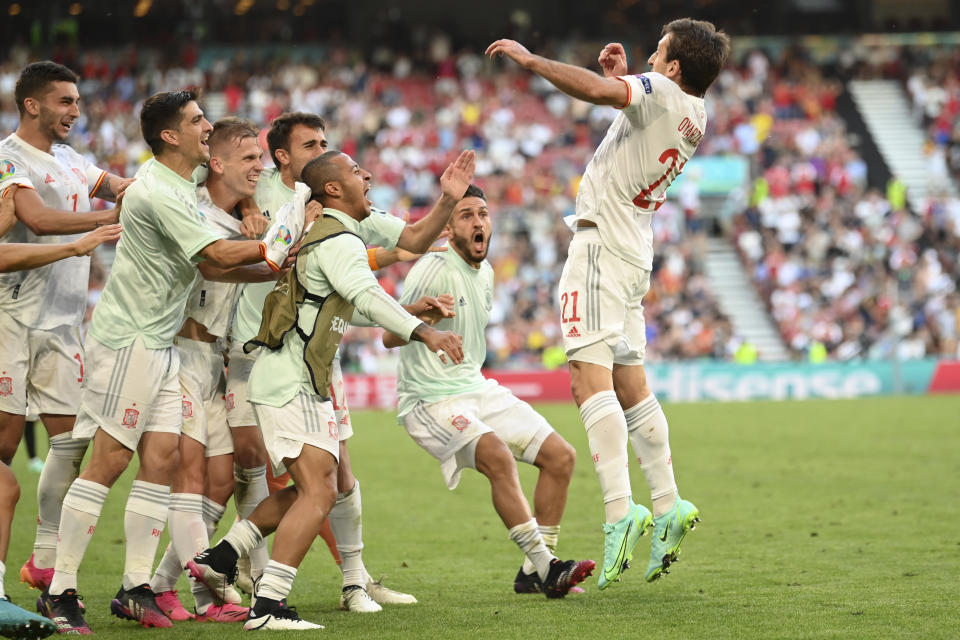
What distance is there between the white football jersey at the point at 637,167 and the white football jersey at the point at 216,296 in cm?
195

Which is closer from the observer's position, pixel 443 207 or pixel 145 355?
pixel 145 355

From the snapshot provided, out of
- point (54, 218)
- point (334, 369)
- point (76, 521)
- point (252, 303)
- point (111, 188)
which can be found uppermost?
point (111, 188)

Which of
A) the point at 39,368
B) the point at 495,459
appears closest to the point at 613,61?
the point at 495,459

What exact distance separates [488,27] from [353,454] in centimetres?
2061

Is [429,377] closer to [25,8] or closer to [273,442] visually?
[273,442]

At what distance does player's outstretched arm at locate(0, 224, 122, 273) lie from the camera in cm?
588

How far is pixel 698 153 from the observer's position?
3069 cm

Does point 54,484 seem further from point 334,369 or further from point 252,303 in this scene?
point 334,369

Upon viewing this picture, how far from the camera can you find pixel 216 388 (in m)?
6.80

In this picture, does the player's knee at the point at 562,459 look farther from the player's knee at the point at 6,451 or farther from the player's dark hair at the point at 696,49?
the player's knee at the point at 6,451

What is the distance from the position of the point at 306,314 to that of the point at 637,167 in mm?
1965

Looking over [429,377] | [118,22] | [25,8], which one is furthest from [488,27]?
[429,377]

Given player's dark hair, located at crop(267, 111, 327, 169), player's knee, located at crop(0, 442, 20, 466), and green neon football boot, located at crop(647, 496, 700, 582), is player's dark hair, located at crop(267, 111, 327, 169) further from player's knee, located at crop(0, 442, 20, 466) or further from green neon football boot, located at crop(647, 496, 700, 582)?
green neon football boot, located at crop(647, 496, 700, 582)

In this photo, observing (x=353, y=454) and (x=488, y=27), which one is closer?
(x=353, y=454)
